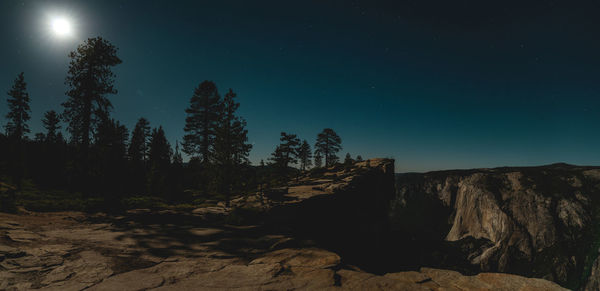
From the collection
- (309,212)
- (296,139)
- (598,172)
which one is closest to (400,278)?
(309,212)

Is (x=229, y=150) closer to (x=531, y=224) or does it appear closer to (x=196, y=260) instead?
(x=196, y=260)

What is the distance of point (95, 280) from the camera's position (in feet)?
11.2

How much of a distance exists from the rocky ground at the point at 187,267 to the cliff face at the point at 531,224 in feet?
141

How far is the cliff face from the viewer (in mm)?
47562

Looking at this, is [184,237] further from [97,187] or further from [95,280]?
[97,187]

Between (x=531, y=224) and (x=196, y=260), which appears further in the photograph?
(x=531, y=224)

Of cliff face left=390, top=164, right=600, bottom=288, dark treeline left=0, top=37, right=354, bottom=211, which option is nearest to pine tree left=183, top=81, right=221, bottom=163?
dark treeline left=0, top=37, right=354, bottom=211

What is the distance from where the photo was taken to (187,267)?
4.05 meters

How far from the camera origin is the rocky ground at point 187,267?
3.26 metres

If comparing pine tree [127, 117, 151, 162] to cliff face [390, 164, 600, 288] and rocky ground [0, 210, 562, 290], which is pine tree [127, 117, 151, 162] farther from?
cliff face [390, 164, 600, 288]

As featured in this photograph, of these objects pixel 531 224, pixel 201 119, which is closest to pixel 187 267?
pixel 201 119

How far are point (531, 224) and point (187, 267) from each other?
3200 inches

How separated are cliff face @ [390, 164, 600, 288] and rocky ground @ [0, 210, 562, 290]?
43.1 m

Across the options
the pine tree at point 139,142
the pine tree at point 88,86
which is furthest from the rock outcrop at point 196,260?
the pine tree at point 139,142
